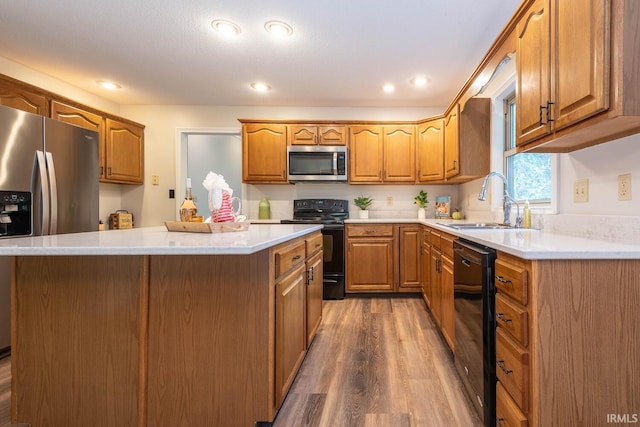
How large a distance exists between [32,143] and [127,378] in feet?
6.63

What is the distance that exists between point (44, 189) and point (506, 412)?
3142mm

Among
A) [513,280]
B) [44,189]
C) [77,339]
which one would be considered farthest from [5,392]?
[513,280]

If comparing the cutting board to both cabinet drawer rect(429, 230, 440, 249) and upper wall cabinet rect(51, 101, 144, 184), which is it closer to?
cabinet drawer rect(429, 230, 440, 249)

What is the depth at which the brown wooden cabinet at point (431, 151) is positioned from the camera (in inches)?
135

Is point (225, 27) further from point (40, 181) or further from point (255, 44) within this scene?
point (40, 181)

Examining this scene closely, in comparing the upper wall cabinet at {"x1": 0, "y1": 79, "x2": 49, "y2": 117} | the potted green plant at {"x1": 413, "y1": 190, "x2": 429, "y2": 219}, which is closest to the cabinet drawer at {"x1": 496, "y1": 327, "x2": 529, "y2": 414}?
the potted green plant at {"x1": 413, "y1": 190, "x2": 429, "y2": 219}

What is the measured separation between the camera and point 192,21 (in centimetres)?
218

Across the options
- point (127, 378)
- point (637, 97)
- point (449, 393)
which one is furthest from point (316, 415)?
point (637, 97)

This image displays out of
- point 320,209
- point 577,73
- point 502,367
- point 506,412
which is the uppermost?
point 577,73

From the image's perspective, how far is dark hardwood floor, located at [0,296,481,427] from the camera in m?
1.47

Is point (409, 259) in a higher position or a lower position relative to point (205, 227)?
lower

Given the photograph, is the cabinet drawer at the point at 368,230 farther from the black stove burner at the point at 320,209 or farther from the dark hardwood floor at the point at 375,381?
the dark hardwood floor at the point at 375,381

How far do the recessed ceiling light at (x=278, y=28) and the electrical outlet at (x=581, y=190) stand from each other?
2.14m

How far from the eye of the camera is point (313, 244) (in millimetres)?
2182
